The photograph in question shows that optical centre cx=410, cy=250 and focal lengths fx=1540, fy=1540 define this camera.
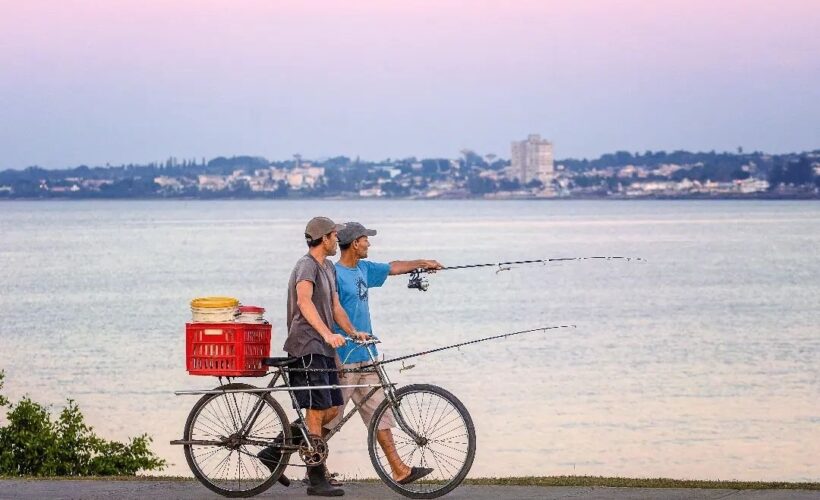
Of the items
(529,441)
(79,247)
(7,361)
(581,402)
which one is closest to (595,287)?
(7,361)

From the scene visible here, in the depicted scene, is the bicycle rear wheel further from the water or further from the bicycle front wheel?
the water

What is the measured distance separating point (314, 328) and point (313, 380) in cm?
36

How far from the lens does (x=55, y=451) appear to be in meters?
12.6

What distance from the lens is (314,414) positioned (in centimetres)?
966

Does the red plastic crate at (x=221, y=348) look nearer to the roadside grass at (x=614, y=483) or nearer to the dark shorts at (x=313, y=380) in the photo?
the dark shorts at (x=313, y=380)

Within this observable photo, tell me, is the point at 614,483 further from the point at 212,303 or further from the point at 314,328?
the point at 212,303

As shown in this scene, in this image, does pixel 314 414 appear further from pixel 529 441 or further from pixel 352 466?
pixel 529 441

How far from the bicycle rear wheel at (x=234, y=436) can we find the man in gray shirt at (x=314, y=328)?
204 mm

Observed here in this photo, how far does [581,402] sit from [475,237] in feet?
304

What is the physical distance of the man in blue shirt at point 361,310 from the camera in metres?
9.51

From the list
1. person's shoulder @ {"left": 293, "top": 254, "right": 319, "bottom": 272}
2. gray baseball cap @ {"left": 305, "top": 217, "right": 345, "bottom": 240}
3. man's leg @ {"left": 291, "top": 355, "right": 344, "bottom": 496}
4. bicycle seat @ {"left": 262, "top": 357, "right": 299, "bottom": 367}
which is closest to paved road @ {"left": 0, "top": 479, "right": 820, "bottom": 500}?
man's leg @ {"left": 291, "top": 355, "right": 344, "bottom": 496}

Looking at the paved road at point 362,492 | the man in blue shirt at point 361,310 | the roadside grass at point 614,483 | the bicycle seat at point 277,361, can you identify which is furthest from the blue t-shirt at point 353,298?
the roadside grass at point 614,483

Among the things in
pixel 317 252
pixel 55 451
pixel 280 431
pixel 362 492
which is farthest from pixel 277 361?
pixel 55 451

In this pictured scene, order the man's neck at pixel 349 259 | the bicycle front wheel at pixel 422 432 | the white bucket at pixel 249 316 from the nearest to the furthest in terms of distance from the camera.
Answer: the bicycle front wheel at pixel 422 432
the white bucket at pixel 249 316
the man's neck at pixel 349 259
